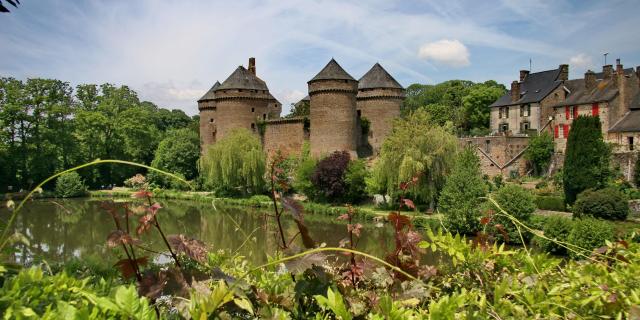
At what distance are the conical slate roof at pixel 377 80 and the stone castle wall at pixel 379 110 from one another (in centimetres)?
36

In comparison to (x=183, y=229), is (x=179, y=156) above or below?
above

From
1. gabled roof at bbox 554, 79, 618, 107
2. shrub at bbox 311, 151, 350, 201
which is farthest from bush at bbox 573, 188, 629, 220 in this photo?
shrub at bbox 311, 151, 350, 201

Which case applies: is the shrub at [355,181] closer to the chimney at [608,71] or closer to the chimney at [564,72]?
the chimney at [608,71]

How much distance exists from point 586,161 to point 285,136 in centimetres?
2020

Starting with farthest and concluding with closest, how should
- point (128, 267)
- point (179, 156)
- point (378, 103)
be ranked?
1. point (179, 156)
2. point (378, 103)
3. point (128, 267)

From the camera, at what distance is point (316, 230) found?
831 inches

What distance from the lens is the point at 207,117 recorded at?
39.7m

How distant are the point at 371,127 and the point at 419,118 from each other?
1107 centimetres

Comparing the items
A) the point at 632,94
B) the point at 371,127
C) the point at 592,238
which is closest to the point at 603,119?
the point at 632,94

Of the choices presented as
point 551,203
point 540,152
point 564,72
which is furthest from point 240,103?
point 564,72

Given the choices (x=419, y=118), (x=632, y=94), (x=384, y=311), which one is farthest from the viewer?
(x=632, y=94)

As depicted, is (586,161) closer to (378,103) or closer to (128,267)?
(378,103)

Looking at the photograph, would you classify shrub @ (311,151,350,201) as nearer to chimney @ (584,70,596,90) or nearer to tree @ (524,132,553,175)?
tree @ (524,132,553,175)

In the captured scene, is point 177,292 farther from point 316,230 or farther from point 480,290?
point 316,230
